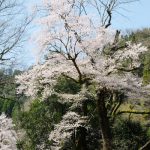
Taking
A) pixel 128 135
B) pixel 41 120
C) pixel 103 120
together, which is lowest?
pixel 103 120

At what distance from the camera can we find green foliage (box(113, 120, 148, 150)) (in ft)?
103

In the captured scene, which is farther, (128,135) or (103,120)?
(128,135)

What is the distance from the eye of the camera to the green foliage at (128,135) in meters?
31.3

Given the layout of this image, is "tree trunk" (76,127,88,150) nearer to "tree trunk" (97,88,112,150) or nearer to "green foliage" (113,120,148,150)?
"green foliage" (113,120,148,150)

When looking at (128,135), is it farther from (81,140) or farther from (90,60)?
(90,60)

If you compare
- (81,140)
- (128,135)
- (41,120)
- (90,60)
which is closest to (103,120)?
(90,60)

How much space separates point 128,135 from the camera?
32.4m

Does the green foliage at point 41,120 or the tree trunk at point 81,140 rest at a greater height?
the green foliage at point 41,120

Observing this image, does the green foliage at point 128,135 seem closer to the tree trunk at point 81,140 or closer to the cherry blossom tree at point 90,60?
the tree trunk at point 81,140

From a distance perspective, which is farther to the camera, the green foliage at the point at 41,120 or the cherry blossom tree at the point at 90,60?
the green foliage at the point at 41,120

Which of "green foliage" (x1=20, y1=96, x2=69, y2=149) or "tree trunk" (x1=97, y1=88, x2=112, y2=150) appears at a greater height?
"green foliage" (x1=20, y1=96, x2=69, y2=149)

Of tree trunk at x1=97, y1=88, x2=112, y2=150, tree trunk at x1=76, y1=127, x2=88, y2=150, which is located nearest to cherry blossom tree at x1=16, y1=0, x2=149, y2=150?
tree trunk at x1=97, y1=88, x2=112, y2=150

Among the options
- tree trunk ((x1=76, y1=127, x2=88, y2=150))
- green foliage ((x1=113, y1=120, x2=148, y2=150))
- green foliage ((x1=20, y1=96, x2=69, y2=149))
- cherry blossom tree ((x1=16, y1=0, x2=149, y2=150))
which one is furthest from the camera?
green foliage ((x1=20, y1=96, x2=69, y2=149))

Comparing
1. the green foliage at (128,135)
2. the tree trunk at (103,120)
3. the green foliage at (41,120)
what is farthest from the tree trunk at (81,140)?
the tree trunk at (103,120)
